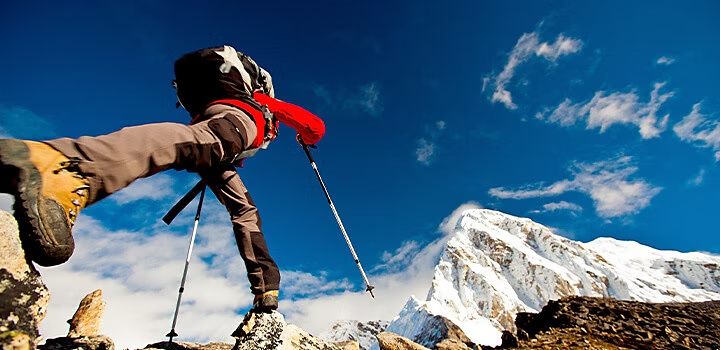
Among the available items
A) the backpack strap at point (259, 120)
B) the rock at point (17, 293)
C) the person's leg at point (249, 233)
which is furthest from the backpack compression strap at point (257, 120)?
the rock at point (17, 293)

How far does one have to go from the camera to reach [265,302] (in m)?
3.52

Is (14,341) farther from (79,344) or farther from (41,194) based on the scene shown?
(79,344)

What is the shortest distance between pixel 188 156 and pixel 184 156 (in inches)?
1.8

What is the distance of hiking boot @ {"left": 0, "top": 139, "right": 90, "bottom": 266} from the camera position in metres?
1.45

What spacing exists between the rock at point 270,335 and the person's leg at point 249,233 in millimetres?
191

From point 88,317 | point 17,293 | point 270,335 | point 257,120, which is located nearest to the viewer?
point 17,293

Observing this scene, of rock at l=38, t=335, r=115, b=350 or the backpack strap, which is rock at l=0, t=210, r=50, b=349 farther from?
rock at l=38, t=335, r=115, b=350

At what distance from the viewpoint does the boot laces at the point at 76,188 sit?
5.32 ft

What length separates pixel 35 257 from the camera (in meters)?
1.54

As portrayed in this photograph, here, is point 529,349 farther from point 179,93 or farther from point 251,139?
point 179,93

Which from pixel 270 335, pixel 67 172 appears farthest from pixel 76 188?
pixel 270 335

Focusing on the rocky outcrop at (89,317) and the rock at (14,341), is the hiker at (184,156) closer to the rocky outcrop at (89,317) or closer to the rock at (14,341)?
the rock at (14,341)

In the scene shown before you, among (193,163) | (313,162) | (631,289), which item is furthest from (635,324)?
(631,289)

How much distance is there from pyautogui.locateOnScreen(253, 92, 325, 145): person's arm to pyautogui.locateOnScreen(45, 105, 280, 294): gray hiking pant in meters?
0.80
